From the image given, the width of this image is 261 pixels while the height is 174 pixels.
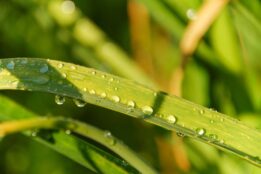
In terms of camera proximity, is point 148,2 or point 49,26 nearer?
point 148,2

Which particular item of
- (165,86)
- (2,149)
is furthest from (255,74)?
(2,149)

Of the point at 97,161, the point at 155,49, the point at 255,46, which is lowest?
the point at 97,161

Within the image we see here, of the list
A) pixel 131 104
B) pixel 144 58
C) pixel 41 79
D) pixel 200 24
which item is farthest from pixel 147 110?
pixel 144 58

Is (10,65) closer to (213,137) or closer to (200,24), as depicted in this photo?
(213,137)

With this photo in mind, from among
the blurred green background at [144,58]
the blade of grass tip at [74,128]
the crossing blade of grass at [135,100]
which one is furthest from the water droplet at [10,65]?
the blurred green background at [144,58]

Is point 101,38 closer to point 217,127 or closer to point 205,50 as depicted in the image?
point 205,50

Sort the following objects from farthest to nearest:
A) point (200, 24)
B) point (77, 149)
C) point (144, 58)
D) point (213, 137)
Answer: point (144, 58)
point (200, 24)
point (77, 149)
point (213, 137)
